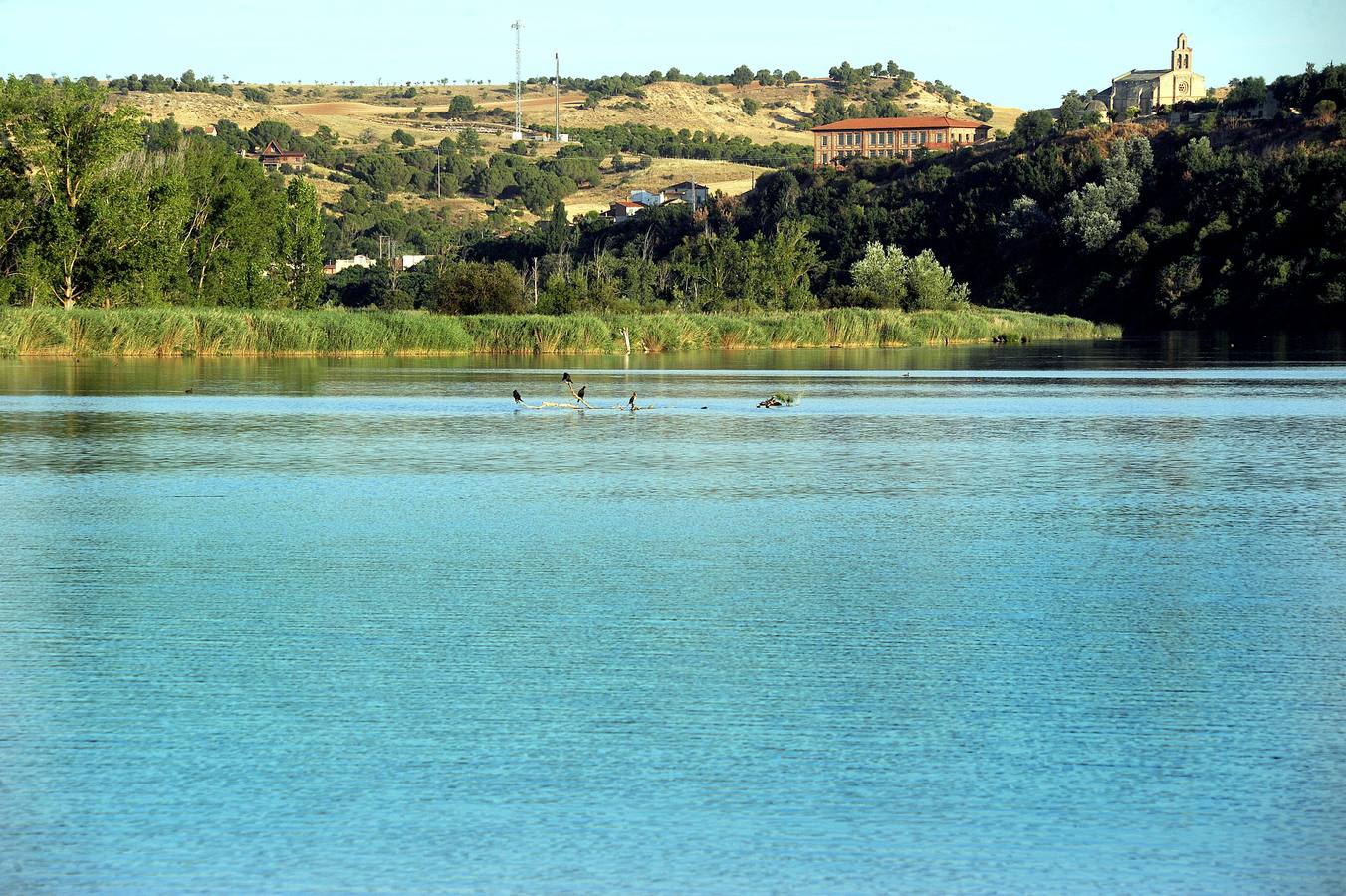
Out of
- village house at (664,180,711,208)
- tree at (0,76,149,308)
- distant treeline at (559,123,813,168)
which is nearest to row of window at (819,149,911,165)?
distant treeline at (559,123,813,168)

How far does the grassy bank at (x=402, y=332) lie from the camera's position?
140 ft

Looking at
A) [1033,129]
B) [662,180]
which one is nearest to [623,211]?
[662,180]

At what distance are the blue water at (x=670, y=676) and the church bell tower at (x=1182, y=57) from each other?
19137 cm

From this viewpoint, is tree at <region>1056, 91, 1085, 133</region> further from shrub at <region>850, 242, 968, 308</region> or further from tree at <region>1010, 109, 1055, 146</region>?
shrub at <region>850, 242, 968, 308</region>

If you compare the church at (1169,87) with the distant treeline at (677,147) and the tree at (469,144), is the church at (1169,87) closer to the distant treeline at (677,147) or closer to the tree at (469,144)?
the distant treeline at (677,147)

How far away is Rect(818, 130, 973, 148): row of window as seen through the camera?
579 ft

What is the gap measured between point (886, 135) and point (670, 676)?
580 feet

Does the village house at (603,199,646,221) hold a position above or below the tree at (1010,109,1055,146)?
below

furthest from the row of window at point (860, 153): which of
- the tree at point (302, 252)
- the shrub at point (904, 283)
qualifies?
the tree at point (302, 252)

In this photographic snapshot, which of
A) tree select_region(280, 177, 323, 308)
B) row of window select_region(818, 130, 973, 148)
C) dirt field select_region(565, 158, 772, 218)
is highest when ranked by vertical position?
row of window select_region(818, 130, 973, 148)

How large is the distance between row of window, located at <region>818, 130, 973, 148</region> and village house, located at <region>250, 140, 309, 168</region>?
5545cm

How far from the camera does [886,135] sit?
7052 inches

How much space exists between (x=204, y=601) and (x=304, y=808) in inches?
141

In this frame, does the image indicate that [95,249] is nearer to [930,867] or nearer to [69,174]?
[69,174]
